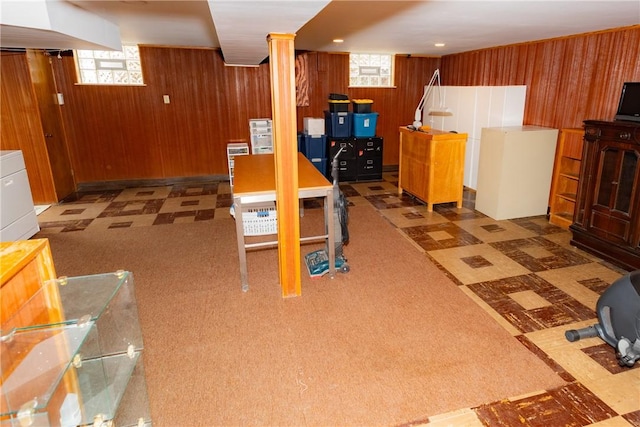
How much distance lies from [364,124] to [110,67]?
14.2 feet

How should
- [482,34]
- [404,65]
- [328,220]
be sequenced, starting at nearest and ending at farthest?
[328,220], [482,34], [404,65]

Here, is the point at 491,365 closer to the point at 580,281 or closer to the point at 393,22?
the point at 580,281

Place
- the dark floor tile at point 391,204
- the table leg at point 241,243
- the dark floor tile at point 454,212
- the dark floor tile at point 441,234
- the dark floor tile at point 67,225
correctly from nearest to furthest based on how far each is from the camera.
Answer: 1. the table leg at point 241,243
2. the dark floor tile at point 441,234
3. the dark floor tile at point 67,225
4. the dark floor tile at point 454,212
5. the dark floor tile at point 391,204

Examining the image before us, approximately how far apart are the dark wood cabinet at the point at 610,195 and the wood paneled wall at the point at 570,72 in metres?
0.86

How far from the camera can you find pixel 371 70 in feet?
24.1

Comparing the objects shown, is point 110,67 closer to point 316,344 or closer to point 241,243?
point 241,243

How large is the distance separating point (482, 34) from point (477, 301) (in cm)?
337

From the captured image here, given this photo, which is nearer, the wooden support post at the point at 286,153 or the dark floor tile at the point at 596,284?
the wooden support post at the point at 286,153

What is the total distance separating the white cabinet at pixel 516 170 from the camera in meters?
4.63

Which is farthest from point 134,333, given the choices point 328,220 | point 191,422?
point 328,220

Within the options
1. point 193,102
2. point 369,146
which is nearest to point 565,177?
point 369,146

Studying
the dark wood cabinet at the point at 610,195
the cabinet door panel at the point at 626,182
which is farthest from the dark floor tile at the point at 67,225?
the cabinet door panel at the point at 626,182

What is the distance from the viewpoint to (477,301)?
121 inches

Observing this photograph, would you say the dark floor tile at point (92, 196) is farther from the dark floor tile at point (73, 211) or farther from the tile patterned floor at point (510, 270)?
the dark floor tile at point (73, 211)
